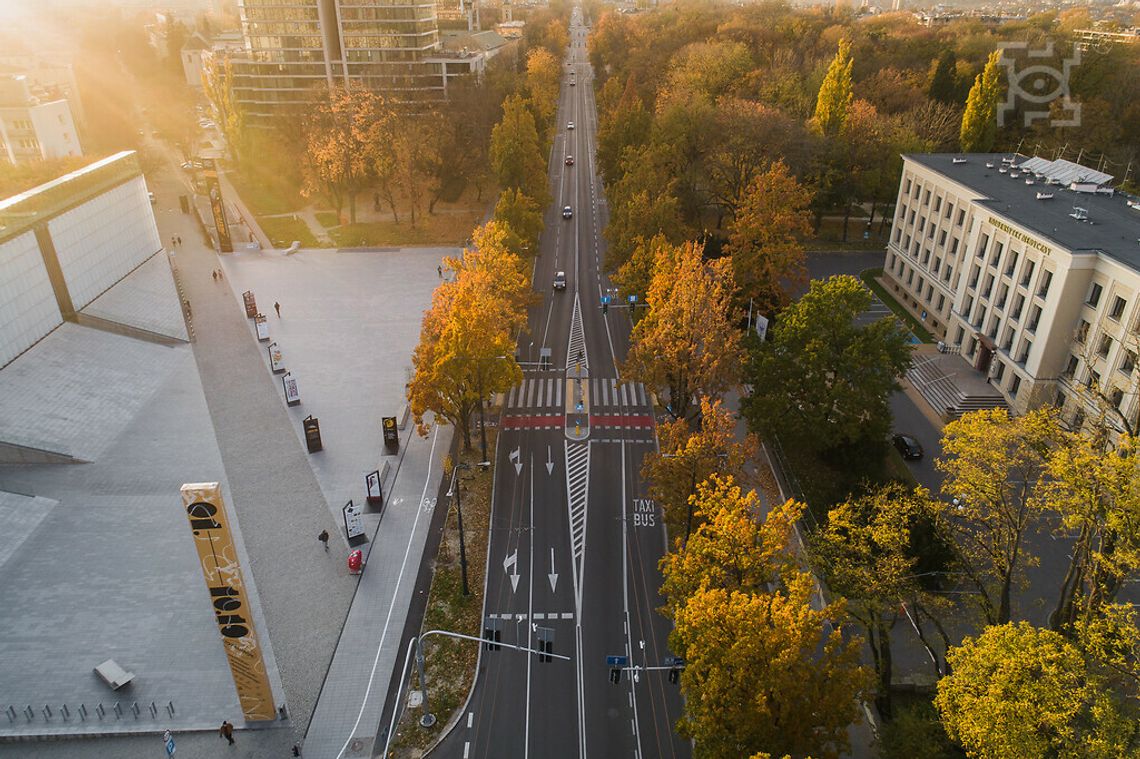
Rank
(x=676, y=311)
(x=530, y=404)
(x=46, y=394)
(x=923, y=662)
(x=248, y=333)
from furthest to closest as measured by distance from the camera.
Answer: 1. (x=248, y=333)
2. (x=530, y=404)
3. (x=46, y=394)
4. (x=676, y=311)
5. (x=923, y=662)

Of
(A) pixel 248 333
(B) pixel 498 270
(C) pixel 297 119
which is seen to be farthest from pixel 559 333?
(C) pixel 297 119

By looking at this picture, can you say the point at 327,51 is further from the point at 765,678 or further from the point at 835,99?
the point at 765,678

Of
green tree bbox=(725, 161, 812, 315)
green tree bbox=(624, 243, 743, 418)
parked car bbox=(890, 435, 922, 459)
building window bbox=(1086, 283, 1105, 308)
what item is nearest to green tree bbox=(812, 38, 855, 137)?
green tree bbox=(725, 161, 812, 315)

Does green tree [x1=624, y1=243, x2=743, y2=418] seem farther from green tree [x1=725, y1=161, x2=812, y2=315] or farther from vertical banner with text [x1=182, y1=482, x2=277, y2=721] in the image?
vertical banner with text [x1=182, y1=482, x2=277, y2=721]

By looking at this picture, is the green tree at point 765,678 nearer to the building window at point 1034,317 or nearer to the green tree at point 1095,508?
the green tree at point 1095,508

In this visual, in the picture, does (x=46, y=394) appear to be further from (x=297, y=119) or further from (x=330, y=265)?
(x=297, y=119)

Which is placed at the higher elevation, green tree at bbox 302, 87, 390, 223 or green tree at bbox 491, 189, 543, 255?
green tree at bbox 302, 87, 390, 223

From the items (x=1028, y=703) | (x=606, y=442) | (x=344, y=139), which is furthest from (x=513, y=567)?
(x=344, y=139)
